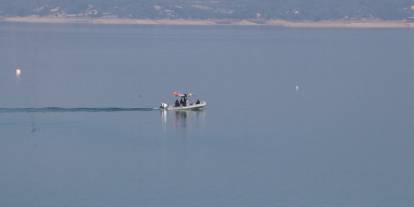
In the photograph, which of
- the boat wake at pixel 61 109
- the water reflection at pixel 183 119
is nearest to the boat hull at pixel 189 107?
the water reflection at pixel 183 119

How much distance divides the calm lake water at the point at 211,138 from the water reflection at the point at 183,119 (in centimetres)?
8

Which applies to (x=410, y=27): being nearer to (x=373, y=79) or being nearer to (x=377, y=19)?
(x=377, y=19)

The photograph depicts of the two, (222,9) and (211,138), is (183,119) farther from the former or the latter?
(222,9)

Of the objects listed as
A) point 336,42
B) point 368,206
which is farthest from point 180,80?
point 336,42

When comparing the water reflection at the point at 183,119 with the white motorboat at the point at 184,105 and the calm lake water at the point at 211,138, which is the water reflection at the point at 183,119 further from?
the white motorboat at the point at 184,105

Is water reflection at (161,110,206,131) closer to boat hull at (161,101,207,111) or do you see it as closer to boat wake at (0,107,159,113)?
boat hull at (161,101,207,111)

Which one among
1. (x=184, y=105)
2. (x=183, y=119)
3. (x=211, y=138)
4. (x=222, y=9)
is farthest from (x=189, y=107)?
(x=222, y=9)

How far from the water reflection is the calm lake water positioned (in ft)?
0.27

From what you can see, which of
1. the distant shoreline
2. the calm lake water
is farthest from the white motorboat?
the distant shoreline

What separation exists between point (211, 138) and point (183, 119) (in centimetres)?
467

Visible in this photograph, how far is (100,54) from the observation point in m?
83.1

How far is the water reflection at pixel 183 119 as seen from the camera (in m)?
40.9

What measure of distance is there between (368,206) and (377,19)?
149032 millimetres

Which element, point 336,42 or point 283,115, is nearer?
point 283,115
